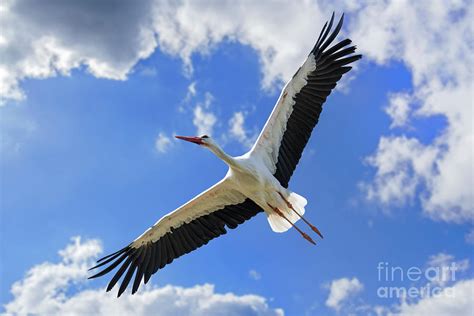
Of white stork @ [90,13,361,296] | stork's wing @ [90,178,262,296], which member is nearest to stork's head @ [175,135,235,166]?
white stork @ [90,13,361,296]

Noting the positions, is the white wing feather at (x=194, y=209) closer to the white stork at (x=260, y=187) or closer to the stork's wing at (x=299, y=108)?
the white stork at (x=260, y=187)

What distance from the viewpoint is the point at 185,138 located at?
33.6 feet

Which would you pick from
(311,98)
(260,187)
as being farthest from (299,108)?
(260,187)

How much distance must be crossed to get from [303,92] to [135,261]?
3.77 meters

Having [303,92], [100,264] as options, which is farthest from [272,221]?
[100,264]

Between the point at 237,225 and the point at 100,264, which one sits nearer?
the point at 100,264

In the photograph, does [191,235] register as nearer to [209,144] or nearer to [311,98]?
[209,144]

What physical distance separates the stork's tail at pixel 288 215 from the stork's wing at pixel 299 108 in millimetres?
432

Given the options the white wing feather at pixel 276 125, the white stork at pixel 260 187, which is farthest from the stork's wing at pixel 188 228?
the white wing feather at pixel 276 125

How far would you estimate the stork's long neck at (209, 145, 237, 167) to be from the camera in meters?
9.86

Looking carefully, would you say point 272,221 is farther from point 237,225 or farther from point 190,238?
point 190,238

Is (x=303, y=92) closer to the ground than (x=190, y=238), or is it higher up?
higher up

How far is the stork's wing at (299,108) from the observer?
1038 cm

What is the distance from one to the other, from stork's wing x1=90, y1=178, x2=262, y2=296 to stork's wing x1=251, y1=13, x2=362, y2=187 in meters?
0.86
